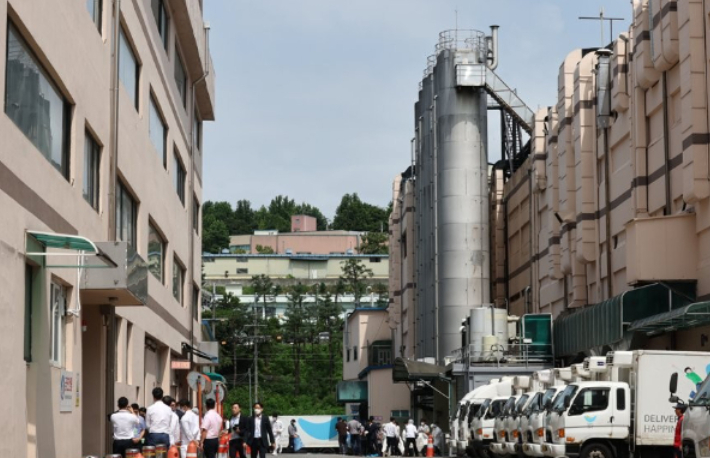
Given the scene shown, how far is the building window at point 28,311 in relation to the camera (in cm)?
2122

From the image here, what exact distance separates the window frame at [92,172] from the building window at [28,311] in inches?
200

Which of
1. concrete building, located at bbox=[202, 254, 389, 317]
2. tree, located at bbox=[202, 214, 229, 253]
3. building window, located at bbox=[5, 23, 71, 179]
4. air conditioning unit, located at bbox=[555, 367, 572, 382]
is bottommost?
air conditioning unit, located at bbox=[555, 367, 572, 382]

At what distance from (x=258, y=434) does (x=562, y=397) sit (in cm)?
750

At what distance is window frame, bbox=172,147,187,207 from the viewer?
151ft

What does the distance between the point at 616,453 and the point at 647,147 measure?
1610 cm

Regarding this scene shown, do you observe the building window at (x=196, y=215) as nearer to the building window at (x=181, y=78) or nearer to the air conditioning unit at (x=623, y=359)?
the building window at (x=181, y=78)

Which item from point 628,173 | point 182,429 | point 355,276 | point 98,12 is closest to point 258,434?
point 182,429

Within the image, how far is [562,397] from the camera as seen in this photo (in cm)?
3081

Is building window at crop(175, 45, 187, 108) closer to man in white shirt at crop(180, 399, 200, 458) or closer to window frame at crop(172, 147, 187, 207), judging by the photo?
window frame at crop(172, 147, 187, 207)

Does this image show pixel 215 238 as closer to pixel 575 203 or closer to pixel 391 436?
pixel 391 436

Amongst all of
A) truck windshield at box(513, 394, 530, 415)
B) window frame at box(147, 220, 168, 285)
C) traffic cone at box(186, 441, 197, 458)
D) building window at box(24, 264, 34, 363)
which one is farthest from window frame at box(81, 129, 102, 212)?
truck windshield at box(513, 394, 530, 415)

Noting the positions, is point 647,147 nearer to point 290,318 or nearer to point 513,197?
point 513,197

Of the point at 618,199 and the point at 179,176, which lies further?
the point at 179,176

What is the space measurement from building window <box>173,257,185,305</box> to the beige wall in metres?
15.5
